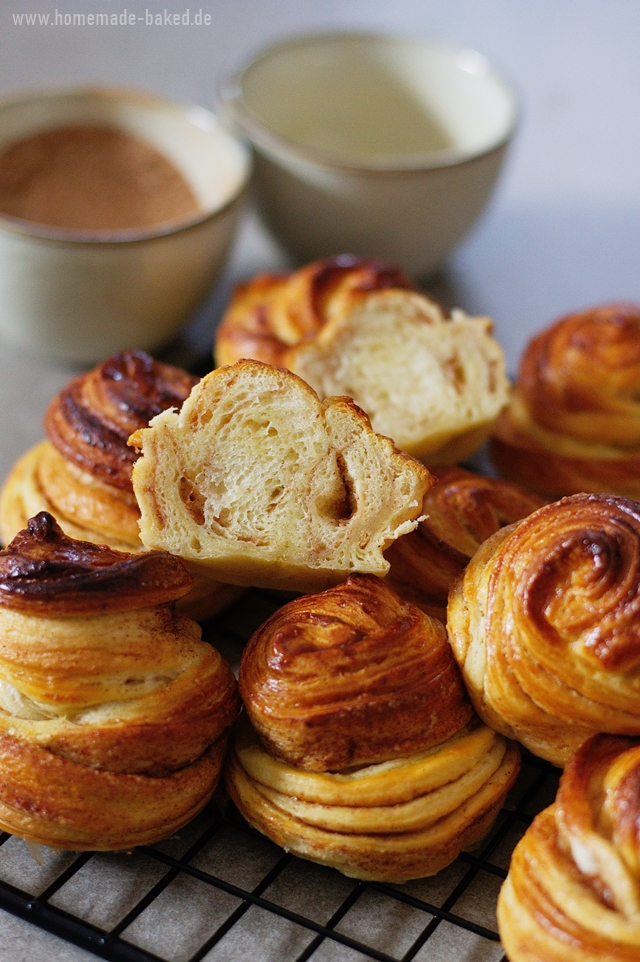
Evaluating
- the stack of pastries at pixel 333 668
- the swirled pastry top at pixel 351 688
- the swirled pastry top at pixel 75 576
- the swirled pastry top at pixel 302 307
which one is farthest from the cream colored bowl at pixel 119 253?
the swirled pastry top at pixel 351 688

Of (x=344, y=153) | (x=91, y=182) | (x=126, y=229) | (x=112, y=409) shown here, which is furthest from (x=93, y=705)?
(x=344, y=153)

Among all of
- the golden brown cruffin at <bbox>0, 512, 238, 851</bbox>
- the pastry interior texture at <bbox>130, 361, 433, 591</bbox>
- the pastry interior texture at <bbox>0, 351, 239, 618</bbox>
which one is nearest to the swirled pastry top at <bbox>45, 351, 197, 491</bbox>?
the pastry interior texture at <bbox>0, 351, 239, 618</bbox>

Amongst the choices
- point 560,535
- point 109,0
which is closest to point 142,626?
point 560,535

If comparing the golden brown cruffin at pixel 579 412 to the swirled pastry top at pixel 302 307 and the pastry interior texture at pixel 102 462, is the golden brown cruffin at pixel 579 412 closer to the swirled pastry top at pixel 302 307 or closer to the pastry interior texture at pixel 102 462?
the swirled pastry top at pixel 302 307

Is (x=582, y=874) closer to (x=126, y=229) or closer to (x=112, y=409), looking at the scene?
(x=112, y=409)

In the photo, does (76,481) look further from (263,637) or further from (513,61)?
(513,61)
